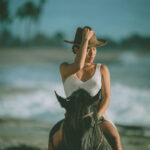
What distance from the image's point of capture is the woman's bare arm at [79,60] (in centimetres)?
178

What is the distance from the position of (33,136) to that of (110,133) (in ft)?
14.5

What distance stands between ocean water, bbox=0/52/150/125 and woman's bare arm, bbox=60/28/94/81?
24.1 ft

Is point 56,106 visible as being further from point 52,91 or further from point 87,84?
point 87,84

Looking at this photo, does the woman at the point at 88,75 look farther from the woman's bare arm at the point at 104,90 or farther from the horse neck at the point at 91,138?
the horse neck at the point at 91,138

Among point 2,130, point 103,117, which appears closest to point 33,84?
point 2,130

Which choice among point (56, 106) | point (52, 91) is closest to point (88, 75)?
point (56, 106)

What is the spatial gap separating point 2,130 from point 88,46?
533cm

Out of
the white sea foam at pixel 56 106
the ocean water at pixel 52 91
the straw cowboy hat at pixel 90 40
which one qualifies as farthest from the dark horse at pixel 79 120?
the white sea foam at pixel 56 106

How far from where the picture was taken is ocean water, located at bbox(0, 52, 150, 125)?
998cm

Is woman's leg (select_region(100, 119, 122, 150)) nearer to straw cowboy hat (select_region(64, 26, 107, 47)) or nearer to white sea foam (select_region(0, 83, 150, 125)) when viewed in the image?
straw cowboy hat (select_region(64, 26, 107, 47))

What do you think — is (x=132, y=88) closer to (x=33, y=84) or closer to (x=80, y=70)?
(x=33, y=84)

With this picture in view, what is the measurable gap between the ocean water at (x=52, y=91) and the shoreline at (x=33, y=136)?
154cm

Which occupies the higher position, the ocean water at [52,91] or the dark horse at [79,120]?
the ocean water at [52,91]

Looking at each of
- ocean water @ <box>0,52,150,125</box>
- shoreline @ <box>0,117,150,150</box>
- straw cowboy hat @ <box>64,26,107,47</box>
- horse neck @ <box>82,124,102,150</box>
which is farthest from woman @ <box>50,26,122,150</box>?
ocean water @ <box>0,52,150,125</box>
